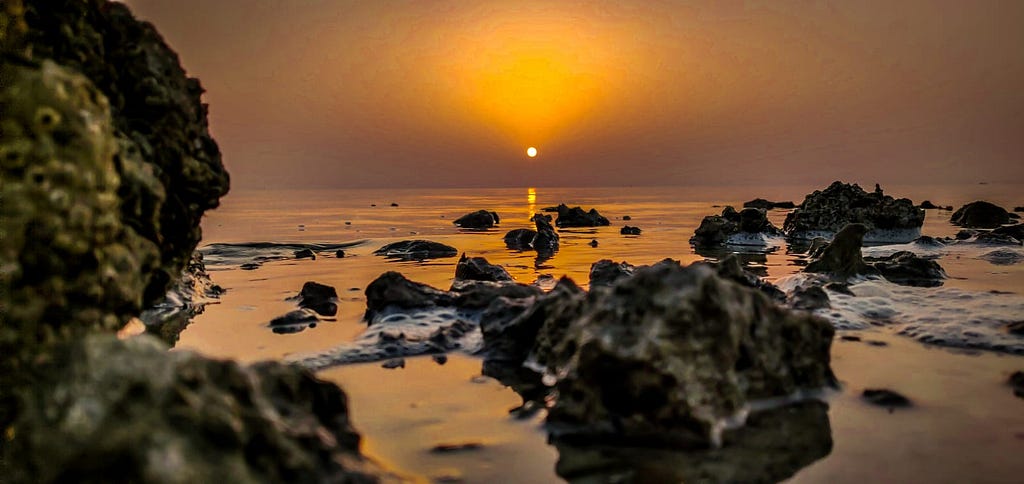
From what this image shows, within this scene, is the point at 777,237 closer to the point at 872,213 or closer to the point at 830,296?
the point at 872,213

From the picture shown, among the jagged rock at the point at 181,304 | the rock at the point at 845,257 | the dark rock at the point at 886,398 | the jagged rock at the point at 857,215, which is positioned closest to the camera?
the dark rock at the point at 886,398

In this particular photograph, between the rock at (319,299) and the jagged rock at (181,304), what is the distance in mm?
1386

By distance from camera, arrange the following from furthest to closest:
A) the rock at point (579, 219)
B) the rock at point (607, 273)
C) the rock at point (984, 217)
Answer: the rock at point (579, 219) < the rock at point (984, 217) < the rock at point (607, 273)

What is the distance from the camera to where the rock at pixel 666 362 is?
4387mm

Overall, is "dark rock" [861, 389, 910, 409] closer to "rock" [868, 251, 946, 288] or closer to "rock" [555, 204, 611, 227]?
"rock" [868, 251, 946, 288]

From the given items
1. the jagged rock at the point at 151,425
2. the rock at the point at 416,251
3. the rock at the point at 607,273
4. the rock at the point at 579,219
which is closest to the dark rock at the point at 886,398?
the jagged rock at the point at 151,425

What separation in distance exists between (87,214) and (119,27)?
68.9 inches

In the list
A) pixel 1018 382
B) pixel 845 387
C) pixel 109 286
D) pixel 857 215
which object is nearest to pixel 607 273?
pixel 845 387

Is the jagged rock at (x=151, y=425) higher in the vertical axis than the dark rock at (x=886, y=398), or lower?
higher

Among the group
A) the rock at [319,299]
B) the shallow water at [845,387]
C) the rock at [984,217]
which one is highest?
the rock at [984,217]

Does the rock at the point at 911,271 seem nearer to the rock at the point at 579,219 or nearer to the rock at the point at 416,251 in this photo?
the rock at the point at 416,251

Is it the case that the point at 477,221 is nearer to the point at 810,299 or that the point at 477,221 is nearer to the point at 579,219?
the point at 579,219

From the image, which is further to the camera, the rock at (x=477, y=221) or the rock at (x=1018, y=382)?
the rock at (x=477, y=221)

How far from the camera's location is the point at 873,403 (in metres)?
5.30
